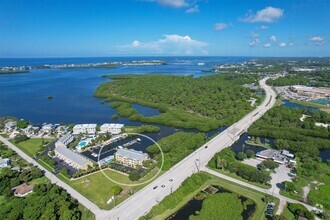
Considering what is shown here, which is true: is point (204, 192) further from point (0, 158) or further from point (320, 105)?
point (320, 105)

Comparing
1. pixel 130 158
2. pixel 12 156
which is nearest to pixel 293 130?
pixel 130 158

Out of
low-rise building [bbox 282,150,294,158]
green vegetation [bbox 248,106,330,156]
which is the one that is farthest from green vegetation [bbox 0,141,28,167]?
green vegetation [bbox 248,106,330,156]

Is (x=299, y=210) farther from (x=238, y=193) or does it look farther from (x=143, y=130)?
(x=143, y=130)

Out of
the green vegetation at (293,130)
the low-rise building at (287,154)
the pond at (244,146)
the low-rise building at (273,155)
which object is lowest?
the pond at (244,146)

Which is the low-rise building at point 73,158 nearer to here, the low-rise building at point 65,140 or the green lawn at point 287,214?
the low-rise building at point 65,140

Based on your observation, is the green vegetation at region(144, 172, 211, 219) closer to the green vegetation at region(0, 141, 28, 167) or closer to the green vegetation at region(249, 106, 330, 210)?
the green vegetation at region(249, 106, 330, 210)

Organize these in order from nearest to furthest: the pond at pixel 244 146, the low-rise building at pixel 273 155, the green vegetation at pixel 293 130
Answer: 1. the low-rise building at pixel 273 155
2. the green vegetation at pixel 293 130
3. the pond at pixel 244 146

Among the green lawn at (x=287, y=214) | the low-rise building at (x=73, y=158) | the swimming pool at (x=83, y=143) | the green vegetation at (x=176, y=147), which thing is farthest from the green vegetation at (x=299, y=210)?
the swimming pool at (x=83, y=143)
